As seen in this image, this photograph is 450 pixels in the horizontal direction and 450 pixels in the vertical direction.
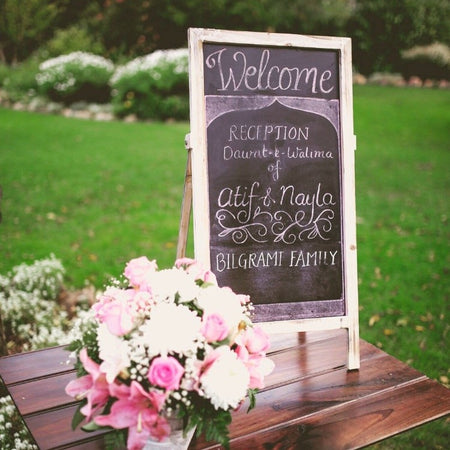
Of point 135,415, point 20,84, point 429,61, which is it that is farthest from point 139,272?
point 429,61

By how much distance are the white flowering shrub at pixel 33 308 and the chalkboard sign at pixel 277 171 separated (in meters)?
1.62

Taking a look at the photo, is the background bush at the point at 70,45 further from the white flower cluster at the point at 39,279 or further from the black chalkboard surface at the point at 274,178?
the black chalkboard surface at the point at 274,178

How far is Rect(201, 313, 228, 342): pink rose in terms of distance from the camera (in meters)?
1.60

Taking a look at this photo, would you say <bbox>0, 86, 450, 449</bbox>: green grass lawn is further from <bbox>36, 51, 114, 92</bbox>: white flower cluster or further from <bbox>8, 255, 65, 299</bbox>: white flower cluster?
<bbox>36, 51, 114, 92</bbox>: white flower cluster

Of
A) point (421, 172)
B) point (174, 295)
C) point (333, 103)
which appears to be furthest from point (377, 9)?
point (174, 295)

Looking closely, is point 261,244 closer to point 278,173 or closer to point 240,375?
point 278,173

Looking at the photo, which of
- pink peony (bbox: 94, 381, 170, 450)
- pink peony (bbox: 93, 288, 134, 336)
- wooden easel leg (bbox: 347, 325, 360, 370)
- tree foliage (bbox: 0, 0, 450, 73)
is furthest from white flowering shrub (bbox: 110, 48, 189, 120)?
pink peony (bbox: 94, 381, 170, 450)

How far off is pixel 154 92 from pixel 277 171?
30.8 ft

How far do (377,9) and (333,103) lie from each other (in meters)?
14.1

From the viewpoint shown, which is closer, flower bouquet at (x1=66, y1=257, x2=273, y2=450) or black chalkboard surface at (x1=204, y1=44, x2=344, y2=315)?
flower bouquet at (x1=66, y1=257, x2=273, y2=450)

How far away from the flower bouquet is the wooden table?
1.37 feet

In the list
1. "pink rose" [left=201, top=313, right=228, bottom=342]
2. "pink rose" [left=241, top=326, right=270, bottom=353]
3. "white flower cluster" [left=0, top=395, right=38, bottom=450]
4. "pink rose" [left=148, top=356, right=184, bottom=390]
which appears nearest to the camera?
"pink rose" [left=148, top=356, right=184, bottom=390]

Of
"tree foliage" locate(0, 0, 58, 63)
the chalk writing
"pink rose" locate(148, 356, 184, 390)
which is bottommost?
"pink rose" locate(148, 356, 184, 390)

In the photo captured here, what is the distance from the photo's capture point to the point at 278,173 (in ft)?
8.36
